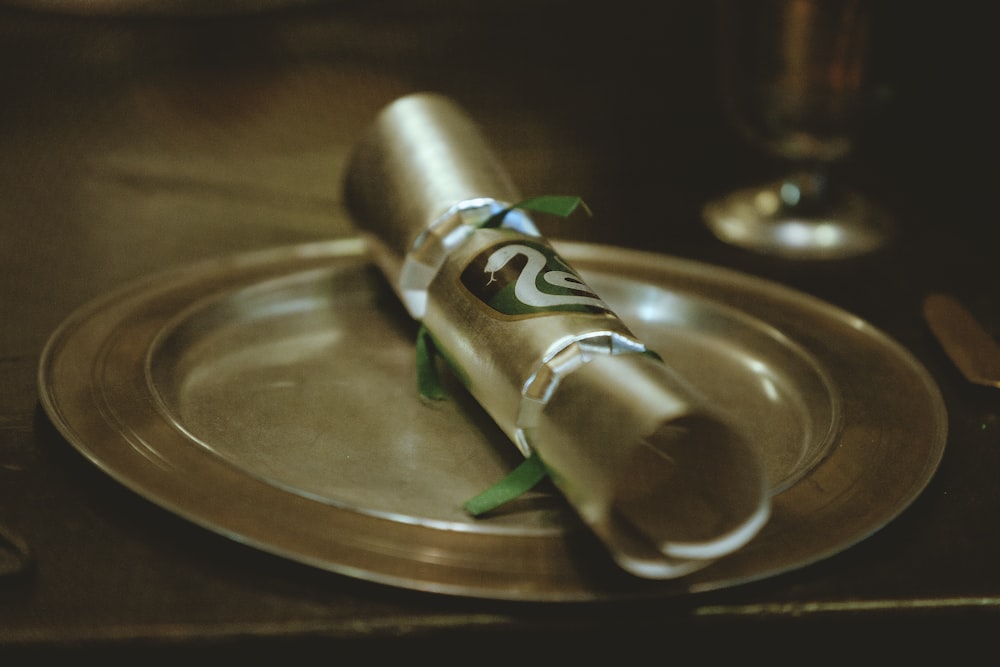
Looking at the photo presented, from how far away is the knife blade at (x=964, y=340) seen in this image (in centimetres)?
47

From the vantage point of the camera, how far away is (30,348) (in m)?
0.48

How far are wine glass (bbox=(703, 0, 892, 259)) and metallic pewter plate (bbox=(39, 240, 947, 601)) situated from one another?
0.15 meters

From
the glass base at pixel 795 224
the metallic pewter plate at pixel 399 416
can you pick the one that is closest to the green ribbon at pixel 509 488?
the metallic pewter plate at pixel 399 416

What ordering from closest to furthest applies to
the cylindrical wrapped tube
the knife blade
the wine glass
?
the cylindrical wrapped tube
the knife blade
the wine glass

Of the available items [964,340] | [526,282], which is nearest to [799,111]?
[964,340]

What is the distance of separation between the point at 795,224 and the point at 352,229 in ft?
1.02

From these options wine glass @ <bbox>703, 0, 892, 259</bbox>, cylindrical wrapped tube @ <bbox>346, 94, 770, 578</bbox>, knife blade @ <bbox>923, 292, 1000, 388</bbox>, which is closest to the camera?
cylindrical wrapped tube @ <bbox>346, 94, 770, 578</bbox>

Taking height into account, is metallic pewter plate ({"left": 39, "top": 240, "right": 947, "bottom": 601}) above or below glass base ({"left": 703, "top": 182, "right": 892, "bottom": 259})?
above

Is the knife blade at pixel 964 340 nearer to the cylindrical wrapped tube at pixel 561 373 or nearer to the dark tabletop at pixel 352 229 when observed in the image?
the dark tabletop at pixel 352 229

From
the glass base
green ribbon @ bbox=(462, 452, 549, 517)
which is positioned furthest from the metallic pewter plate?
the glass base

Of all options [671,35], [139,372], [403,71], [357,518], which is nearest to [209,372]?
[139,372]

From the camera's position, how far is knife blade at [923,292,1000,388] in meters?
0.47

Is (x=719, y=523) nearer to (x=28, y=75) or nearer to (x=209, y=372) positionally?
(x=209, y=372)

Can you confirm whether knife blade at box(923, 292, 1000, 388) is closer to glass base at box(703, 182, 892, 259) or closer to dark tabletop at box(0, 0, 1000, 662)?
dark tabletop at box(0, 0, 1000, 662)
